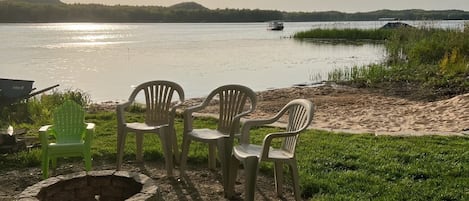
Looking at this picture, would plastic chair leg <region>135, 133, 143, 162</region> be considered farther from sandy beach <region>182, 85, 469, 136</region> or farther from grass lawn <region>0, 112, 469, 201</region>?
sandy beach <region>182, 85, 469, 136</region>

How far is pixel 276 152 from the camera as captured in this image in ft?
14.6

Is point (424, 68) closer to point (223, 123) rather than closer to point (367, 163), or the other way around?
point (367, 163)

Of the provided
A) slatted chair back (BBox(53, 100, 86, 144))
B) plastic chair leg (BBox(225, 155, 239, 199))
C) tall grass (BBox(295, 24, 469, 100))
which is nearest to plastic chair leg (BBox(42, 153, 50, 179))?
slatted chair back (BBox(53, 100, 86, 144))

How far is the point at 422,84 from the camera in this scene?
13.9 meters

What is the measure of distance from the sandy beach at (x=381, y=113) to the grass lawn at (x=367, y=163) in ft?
3.13

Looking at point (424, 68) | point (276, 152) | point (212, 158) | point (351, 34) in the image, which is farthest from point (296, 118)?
point (351, 34)

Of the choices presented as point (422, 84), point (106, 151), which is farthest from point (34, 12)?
point (106, 151)

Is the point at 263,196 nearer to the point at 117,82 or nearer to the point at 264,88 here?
the point at 264,88

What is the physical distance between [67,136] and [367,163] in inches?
117

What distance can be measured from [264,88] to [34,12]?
6408 cm

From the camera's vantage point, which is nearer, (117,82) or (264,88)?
(264,88)

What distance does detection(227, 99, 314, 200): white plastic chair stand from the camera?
4074 millimetres

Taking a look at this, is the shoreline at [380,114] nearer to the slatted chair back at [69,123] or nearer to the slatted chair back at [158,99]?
the slatted chair back at [158,99]

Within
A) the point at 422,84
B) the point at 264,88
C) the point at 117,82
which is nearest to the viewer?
the point at 422,84
